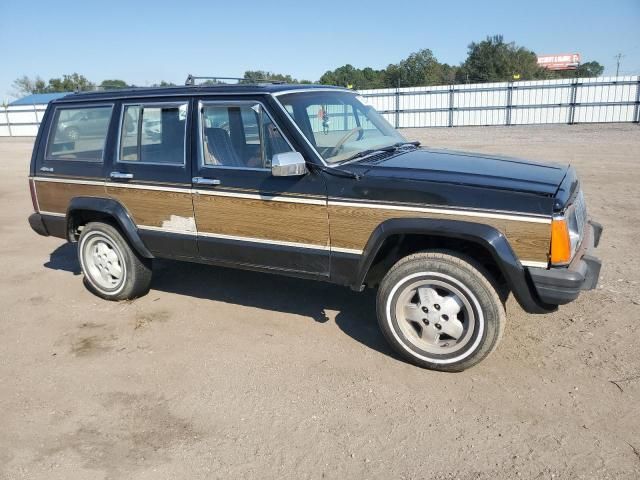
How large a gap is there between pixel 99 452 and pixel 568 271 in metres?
2.99

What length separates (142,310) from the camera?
5.03 metres

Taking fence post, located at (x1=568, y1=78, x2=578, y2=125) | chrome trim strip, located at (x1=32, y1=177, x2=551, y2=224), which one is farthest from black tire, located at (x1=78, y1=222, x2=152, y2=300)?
fence post, located at (x1=568, y1=78, x2=578, y2=125)

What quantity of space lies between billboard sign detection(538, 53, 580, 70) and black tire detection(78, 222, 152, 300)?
273ft

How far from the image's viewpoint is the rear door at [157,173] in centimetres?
449

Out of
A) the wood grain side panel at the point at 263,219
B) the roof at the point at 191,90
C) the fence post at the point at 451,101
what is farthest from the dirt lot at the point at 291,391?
the fence post at the point at 451,101

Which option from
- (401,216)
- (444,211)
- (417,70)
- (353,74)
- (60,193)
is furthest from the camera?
(353,74)

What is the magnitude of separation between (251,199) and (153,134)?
4.11 feet

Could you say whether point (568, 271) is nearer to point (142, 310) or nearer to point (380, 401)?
point (380, 401)

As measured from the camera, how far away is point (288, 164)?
3.68 metres

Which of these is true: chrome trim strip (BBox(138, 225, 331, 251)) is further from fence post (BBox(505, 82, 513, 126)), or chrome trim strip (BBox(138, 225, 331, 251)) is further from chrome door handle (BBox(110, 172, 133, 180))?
fence post (BBox(505, 82, 513, 126))

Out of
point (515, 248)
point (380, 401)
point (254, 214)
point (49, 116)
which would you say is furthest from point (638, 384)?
point (49, 116)

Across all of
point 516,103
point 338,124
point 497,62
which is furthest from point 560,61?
Result: point 338,124

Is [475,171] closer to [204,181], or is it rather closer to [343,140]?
[343,140]

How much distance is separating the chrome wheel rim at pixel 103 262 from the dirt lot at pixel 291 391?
0.22 m
